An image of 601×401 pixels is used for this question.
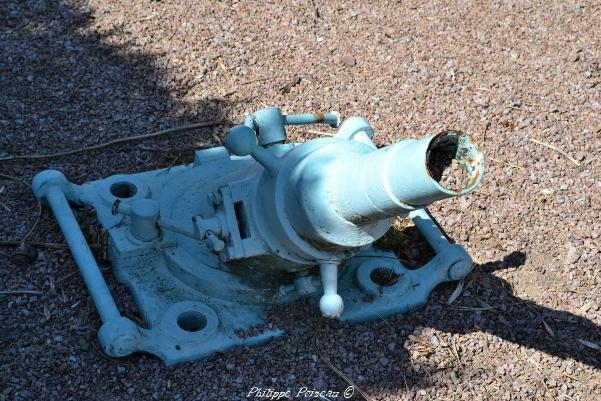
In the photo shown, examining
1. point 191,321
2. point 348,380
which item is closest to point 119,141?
point 191,321

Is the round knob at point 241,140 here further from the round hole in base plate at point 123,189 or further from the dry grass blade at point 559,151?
the dry grass blade at point 559,151

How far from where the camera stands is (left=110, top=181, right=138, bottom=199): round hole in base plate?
386 centimetres

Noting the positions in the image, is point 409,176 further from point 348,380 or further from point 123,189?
point 123,189

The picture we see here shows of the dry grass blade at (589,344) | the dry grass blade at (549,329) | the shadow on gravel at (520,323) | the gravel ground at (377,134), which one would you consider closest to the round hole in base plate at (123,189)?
the gravel ground at (377,134)

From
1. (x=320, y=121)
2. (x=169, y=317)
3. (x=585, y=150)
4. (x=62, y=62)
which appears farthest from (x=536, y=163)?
(x=62, y=62)

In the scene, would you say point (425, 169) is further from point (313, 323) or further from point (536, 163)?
point (536, 163)

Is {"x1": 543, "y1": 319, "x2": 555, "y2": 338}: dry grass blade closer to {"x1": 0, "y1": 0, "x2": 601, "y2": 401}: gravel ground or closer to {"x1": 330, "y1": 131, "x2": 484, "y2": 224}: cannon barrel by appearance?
{"x1": 0, "y1": 0, "x2": 601, "y2": 401}: gravel ground

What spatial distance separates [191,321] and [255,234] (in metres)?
0.42

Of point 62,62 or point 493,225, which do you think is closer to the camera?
point 493,225

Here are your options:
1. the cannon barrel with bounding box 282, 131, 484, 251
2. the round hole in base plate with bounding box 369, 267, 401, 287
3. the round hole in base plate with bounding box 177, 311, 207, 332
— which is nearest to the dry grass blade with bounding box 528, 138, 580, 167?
the round hole in base plate with bounding box 369, 267, 401, 287

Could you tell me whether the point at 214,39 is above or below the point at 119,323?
above

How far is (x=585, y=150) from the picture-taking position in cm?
455

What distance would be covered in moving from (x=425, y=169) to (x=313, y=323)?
3.45 ft

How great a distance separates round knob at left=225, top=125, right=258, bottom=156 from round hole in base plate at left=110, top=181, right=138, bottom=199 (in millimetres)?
764
